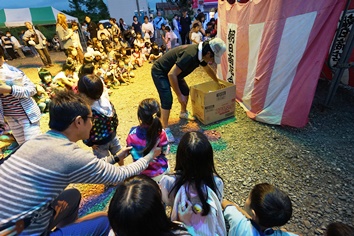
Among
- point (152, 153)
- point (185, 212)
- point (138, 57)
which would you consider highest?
point (152, 153)

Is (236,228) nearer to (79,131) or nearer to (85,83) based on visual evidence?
(79,131)

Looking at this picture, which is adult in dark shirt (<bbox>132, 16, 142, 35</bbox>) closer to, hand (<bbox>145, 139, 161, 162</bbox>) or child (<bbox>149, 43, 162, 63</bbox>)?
child (<bbox>149, 43, 162, 63</bbox>)

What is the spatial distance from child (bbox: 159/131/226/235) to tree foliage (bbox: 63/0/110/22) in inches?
916

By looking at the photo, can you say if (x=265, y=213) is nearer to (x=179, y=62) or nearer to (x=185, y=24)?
(x=179, y=62)

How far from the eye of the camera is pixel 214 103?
3.21 m

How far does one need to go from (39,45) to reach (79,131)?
26.3 feet

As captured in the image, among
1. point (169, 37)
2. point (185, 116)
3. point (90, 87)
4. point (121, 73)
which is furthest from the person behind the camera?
point (169, 37)

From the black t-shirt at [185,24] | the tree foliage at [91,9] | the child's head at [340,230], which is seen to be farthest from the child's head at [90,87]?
the tree foliage at [91,9]

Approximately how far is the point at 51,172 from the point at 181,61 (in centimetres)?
202

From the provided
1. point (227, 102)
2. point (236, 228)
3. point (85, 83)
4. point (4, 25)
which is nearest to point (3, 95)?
point (85, 83)

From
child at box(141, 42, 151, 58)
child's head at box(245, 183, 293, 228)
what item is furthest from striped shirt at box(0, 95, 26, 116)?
child at box(141, 42, 151, 58)

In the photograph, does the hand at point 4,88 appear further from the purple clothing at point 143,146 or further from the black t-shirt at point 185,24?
the black t-shirt at point 185,24

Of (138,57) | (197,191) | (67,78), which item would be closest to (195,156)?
(197,191)

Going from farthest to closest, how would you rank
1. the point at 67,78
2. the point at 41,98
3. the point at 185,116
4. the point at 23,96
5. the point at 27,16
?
the point at 27,16, the point at 41,98, the point at 67,78, the point at 185,116, the point at 23,96
